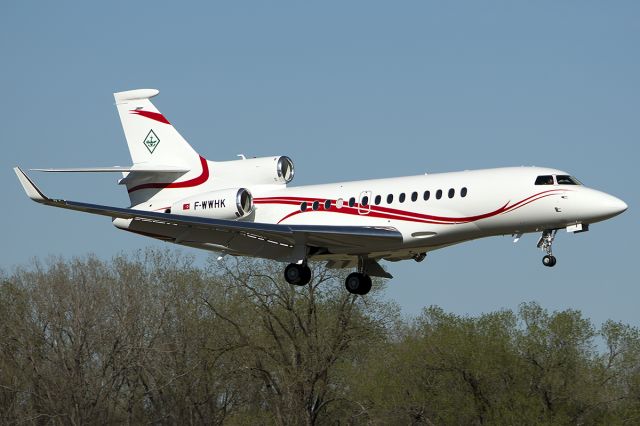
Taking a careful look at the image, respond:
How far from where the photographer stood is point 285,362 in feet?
177

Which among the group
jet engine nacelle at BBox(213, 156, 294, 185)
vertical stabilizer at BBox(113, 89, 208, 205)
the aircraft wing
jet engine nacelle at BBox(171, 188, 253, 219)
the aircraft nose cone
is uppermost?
vertical stabilizer at BBox(113, 89, 208, 205)

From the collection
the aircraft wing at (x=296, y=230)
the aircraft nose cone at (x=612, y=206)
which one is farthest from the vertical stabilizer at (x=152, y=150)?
the aircraft nose cone at (x=612, y=206)

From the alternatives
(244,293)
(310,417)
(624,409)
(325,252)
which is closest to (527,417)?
(624,409)

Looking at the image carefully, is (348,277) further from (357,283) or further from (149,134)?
(149,134)

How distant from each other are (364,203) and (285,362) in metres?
21.0

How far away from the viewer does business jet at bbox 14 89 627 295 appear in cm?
3231

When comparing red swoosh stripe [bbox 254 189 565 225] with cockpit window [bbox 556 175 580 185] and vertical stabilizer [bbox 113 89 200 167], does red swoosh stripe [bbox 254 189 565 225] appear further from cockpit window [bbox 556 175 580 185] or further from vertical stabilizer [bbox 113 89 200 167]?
vertical stabilizer [bbox 113 89 200 167]

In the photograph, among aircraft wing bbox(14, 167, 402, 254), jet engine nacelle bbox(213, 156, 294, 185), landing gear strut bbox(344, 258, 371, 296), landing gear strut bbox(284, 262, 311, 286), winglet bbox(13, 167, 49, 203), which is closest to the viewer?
winglet bbox(13, 167, 49, 203)

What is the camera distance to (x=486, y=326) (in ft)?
190

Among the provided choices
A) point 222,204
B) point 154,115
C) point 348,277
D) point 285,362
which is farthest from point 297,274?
point 285,362

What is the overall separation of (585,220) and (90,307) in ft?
103

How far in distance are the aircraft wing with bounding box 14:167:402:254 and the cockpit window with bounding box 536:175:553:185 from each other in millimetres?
3964

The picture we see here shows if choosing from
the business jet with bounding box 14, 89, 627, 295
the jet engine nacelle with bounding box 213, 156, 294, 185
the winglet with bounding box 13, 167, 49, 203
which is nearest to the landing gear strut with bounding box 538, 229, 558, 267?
the business jet with bounding box 14, 89, 627, 295

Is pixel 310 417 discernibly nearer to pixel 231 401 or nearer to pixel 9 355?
Answer: pixel 231 401
